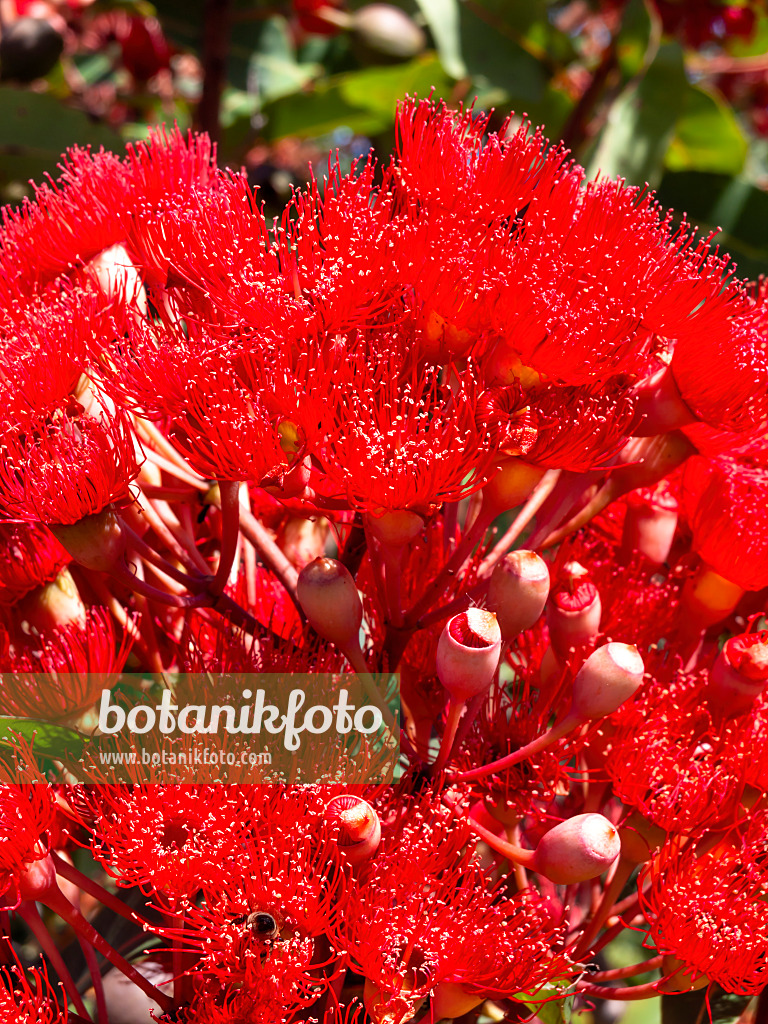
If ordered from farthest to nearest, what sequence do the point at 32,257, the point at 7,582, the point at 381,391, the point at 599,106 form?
the point at 599,106
the point at 32,257
the point at 7,582
the point at 381,391

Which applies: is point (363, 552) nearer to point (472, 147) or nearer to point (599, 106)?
point (472, 147)

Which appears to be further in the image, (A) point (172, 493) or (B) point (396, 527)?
(A) point (172, 493)

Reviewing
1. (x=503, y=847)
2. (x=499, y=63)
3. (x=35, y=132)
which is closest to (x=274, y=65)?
(x=499, y=63)

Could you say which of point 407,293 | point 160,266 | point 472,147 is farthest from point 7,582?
point 472,147

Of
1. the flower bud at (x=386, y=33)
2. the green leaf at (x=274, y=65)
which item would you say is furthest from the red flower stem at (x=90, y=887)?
the green leaf at (x=274, y=65)

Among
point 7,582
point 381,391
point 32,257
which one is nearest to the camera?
point 381,391

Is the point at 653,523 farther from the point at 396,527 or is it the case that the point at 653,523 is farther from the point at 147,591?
the point at 147,591

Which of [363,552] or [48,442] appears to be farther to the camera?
[363,552]
